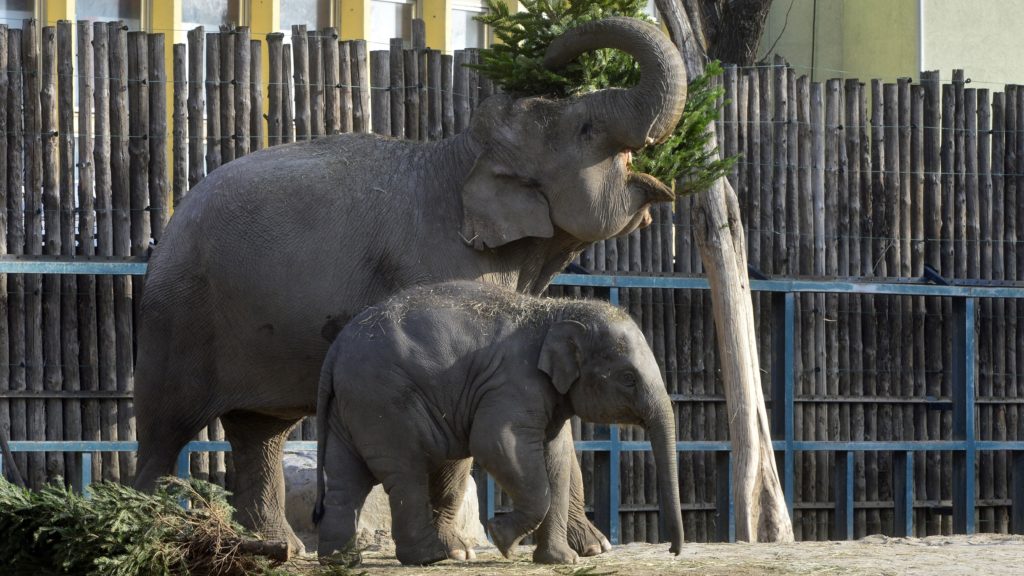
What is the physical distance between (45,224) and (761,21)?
8.87 meters

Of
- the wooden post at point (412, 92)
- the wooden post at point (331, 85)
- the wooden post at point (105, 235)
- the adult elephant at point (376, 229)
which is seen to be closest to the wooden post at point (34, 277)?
the wooden post at point (105, 235)

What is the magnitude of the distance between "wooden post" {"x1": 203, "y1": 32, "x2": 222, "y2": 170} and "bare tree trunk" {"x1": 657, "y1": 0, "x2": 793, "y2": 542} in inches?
131

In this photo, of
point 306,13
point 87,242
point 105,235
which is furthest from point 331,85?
point 306,13

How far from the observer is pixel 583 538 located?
841 cm

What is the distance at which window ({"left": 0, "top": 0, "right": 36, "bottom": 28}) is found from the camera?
17781 mm

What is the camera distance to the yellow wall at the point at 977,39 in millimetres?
22188

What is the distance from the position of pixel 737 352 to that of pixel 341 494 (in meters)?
5.13

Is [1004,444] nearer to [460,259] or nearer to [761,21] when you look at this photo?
[761,21]

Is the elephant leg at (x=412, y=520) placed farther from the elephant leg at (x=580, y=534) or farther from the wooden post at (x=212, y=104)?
the wooden post at (x=212, y=104)

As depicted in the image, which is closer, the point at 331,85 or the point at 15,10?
the point at 331,85

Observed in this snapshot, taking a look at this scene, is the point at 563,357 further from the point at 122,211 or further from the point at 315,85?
the point at 315,85

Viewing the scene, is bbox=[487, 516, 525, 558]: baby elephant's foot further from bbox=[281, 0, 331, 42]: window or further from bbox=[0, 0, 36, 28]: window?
bbox=[281, 0, 331, 42]: window

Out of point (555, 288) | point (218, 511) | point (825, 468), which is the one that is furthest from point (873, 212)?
point (218, 511)

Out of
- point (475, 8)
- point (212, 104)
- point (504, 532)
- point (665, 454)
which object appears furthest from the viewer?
point (475, 8)
